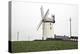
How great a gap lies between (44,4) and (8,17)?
0.52 m

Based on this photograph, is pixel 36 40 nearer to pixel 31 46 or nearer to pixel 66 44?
pixel 31 46

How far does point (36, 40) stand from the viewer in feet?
8.46

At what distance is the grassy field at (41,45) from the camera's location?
250 centimetres

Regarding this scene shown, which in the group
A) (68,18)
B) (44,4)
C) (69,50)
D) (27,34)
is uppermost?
(44,4)

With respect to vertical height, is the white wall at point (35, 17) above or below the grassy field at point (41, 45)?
above

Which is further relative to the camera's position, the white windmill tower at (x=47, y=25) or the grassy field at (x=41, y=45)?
the white windmill tower at (x=47, y=25)

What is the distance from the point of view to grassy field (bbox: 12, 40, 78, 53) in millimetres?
2498

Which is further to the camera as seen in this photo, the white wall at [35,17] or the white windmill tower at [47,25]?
the white windmill tower at [47,25]

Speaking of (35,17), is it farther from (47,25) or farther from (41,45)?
(41,45)

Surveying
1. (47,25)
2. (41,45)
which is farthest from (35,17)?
(41,45)

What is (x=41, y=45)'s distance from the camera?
2604mm

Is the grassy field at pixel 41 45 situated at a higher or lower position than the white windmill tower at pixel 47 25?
lower

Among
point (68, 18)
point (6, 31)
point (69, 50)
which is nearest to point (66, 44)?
point (69, 50)

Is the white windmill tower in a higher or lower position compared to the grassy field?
higher
